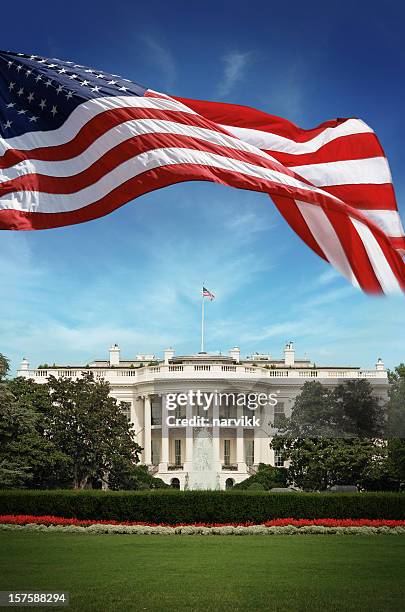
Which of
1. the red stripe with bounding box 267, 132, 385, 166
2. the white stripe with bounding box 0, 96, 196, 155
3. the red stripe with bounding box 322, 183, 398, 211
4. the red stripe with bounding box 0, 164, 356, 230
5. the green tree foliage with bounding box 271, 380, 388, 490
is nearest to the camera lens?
the red stripe with bounding box 0, 164, 356, 230

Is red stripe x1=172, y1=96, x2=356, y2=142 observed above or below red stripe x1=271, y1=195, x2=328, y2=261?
above

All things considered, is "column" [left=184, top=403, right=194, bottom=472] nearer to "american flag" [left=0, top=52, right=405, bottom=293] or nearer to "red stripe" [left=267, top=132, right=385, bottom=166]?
"red stripe" [left=267, top=132, right=385, bottom=166]

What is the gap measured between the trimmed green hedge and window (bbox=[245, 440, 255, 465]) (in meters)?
43.4

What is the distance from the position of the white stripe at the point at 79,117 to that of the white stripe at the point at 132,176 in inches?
19.3

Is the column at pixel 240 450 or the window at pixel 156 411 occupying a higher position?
the window at pixel 156 411

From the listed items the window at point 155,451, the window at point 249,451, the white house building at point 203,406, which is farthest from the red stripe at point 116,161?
the window at point 249,451

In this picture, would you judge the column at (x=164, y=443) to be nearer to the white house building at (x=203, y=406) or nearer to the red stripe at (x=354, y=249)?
the white house building at (x=203, y=406)

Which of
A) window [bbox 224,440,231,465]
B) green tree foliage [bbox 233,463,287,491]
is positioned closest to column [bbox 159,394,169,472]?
window [bbox 224,440,231,465]

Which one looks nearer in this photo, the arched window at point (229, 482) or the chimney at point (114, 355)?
the arched window at point (229, 482)

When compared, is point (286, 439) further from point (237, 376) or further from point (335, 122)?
point (335, 122)

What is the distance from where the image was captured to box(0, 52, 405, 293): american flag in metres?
6.98

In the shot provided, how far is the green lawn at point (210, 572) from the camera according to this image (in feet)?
32.5

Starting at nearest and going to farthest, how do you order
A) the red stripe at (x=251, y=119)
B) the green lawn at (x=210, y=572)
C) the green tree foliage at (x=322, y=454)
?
the red stripe at (x=251, y=119), the green lawn at (x=210, y=572), the green tree foliage at (x=322, y=454)

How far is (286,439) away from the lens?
3903 centimetres
